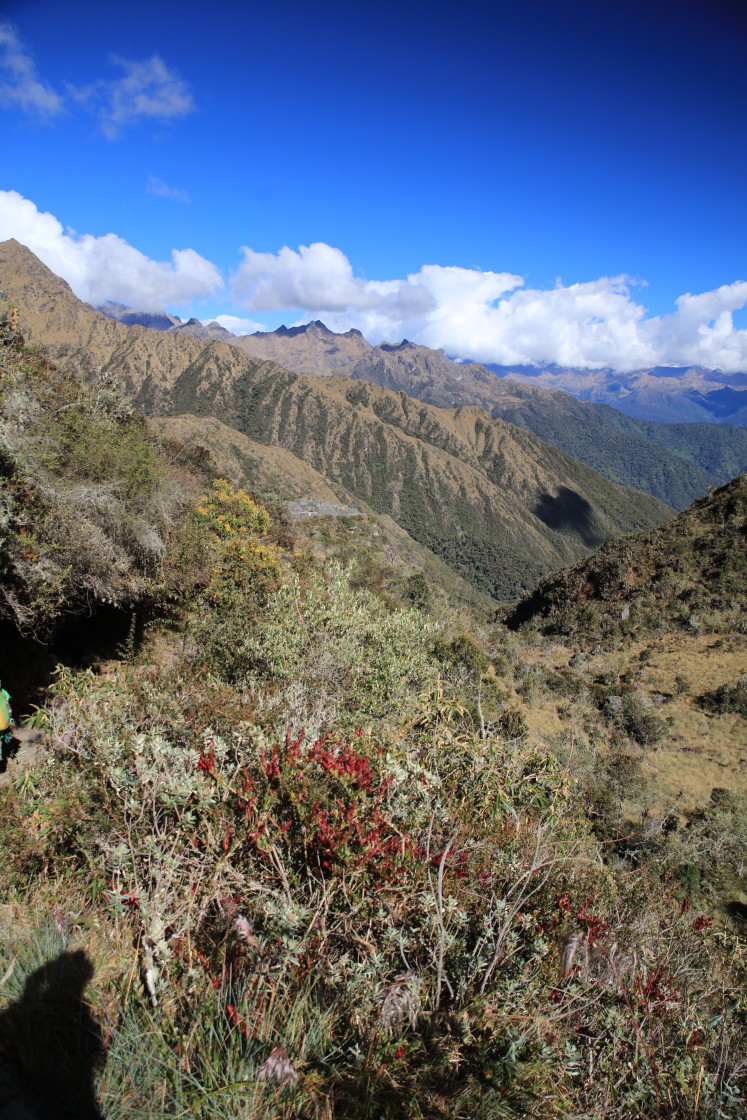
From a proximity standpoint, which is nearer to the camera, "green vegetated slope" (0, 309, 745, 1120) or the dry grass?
"green vegetated slope" (0, 309, 745, 1120)

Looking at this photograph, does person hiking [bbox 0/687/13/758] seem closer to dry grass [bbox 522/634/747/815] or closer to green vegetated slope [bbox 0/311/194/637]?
green vegetated slope [bbox 0/311/194/637]

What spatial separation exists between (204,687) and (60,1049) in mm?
3388

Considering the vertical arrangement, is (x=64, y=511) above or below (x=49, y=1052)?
above

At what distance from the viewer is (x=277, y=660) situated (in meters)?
8.45

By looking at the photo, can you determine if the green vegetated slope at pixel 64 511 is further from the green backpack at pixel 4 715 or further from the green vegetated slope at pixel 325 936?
the green vegetated slope at pixel 325 936

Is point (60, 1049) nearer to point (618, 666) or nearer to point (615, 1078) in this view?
point (615, 1078)

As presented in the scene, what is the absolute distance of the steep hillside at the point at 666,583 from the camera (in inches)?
1340

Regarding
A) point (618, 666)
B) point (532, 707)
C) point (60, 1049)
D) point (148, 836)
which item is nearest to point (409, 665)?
A: point (148, 836)

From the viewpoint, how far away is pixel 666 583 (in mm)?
37094

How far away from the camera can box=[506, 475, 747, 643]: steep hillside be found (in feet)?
A: 112

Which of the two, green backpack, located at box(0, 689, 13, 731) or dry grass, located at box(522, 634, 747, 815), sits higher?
green backpack, located at box(0, 689, 13, 731)

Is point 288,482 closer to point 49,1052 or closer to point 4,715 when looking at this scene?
point 4,715

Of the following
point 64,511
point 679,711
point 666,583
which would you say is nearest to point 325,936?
point 64,511

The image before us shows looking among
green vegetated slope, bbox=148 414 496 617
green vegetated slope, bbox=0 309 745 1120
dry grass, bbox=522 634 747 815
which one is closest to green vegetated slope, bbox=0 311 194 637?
green vegetated slope, bbox=0 309 745 1120
